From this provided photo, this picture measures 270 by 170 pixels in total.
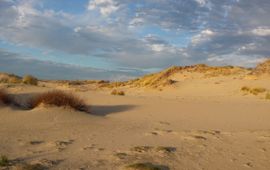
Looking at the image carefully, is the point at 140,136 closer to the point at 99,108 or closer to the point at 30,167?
the point at 30,167

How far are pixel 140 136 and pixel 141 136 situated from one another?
25 mm

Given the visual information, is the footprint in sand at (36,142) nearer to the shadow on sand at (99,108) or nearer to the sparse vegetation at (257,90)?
the shadow on sand at (99,108)

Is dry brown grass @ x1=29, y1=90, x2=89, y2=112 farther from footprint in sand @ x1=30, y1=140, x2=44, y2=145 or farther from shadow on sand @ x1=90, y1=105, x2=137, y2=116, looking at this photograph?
footprint in sand @ x1=30, y1=140, x2=44, y2=145

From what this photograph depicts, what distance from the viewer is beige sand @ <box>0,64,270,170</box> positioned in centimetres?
771

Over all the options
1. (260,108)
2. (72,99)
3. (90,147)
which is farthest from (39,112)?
(260,108)

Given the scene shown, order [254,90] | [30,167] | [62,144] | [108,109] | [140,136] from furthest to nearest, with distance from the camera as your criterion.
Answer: [254,90], [108,109], [140,136], [62,144], [30,167]

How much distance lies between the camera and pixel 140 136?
10227mm

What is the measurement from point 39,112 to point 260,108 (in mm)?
8594

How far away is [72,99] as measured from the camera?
1441 cm

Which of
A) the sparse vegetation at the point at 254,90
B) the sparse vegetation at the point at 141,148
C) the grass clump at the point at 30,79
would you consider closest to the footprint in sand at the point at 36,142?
the sparse vegetation at the point at 141,148

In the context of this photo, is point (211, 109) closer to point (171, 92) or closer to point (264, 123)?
point (264, 123)

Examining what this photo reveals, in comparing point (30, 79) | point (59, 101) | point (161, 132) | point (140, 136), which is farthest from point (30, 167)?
point (30, 79)

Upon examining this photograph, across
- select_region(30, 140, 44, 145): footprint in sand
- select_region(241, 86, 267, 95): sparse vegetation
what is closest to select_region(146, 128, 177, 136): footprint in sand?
select_region(30, 140, 44, 145): footprint in sand

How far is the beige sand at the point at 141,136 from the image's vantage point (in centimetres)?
771
